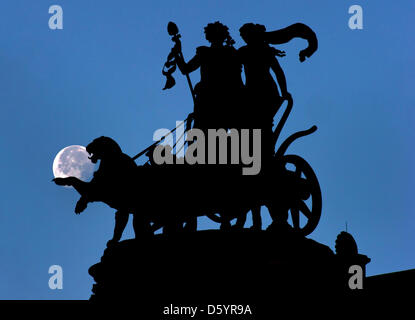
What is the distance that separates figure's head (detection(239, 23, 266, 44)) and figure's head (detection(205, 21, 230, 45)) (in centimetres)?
31

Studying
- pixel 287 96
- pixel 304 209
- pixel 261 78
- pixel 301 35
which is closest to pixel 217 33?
pixel 261 78

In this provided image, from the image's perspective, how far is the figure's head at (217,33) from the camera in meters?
13.4

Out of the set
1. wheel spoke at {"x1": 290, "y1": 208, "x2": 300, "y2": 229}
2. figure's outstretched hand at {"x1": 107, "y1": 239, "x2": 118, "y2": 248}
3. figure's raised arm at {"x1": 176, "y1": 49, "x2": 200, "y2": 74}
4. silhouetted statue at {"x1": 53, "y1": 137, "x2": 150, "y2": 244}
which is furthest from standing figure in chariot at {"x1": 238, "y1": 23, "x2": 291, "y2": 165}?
figure's outstretched hand at {"x1": 107, "y1": 239, "x2": 118, "y2": 248}

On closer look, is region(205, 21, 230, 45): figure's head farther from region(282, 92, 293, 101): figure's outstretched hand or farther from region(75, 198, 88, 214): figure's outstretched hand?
region(75, 198, 88, 214): figure's outstretched hand

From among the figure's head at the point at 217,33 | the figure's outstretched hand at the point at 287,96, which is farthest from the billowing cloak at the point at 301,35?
the figure's head at the point at 217,33

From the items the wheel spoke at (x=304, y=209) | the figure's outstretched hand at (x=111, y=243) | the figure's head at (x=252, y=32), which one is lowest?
the figure's outstretched hand at (x=111, y=243)

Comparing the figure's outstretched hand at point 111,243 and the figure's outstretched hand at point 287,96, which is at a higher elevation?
the figure's outstretched hand at point 287,96

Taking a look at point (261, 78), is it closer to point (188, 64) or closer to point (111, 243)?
point (188, 64)

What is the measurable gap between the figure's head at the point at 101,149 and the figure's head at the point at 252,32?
8.81 feet

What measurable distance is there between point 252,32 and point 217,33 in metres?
0.58

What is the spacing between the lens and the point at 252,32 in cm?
1323

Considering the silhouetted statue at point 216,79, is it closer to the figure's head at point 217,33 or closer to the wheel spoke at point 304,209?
the figure's head at point 217,33

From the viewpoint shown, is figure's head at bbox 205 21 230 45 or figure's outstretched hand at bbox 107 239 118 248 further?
figure's head at bbox 205 21 230 45

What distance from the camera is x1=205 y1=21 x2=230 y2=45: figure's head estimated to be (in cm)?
1340
